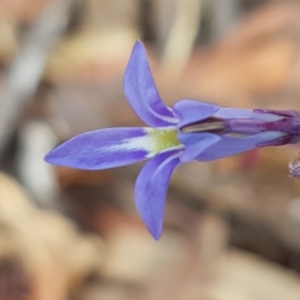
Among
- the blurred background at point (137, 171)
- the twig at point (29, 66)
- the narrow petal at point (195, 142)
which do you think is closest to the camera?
the narrow petal at point (195, 142)

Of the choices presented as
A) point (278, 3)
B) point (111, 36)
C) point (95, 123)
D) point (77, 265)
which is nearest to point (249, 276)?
point (77, 265)

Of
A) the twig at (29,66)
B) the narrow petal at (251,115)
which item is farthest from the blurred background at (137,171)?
the narrow petal at (251,115)

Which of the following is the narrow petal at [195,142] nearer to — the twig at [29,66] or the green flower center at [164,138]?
the green flower center at [164,138]

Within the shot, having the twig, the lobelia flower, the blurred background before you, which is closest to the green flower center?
the lobelia flower

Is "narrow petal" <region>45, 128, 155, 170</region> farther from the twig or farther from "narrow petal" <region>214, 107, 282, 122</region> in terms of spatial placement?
the twig

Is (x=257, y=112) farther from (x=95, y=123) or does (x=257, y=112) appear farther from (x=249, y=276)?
(x=95, y=123)

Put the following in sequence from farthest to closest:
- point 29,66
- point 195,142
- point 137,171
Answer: point 29,66, point 137,171, point 195,142

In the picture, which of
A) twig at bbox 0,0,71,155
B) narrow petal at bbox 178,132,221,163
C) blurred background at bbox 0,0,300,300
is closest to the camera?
narrow petal at bbox 178,132,221,163

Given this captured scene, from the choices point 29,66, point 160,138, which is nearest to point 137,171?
point 29,66

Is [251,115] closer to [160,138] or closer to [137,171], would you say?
[160,138]
